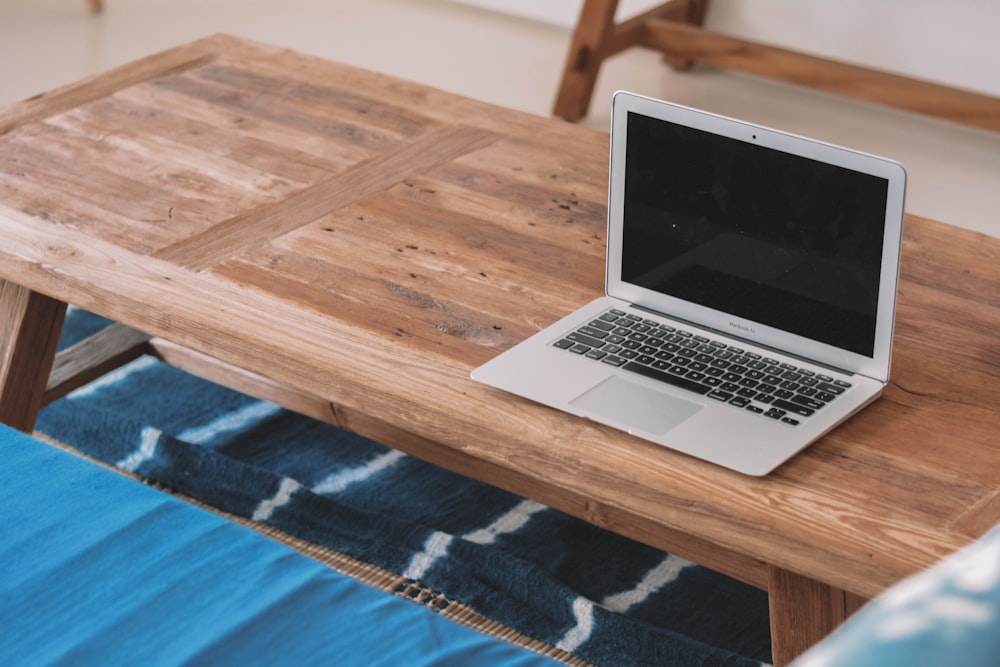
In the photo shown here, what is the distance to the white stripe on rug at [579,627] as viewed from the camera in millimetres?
1625

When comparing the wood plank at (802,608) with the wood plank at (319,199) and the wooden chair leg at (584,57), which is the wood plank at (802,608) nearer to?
the wood plank at (319,199)

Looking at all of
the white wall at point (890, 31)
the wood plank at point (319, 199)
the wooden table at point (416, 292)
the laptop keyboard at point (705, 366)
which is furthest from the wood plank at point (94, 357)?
the white wall at point (890, 31)

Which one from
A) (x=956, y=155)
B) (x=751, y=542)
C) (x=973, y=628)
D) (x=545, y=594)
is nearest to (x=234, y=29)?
(x=956, y=155)

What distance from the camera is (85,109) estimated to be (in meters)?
1.85

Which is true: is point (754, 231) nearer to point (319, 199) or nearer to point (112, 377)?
point (319, 199)

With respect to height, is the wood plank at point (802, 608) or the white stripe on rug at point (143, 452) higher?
the wood plank at point (802, 608)

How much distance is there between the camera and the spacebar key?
48.2 inches

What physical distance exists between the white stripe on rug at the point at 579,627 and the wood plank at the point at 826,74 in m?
1.92

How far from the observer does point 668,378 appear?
4.06 feet

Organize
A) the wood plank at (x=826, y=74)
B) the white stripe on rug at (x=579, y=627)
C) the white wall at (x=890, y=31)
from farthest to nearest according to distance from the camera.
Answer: the white wall at (x=890, y=31) → the wood plank at (x=826, y=74) → the white stripe on rug at (x=579, y=627)

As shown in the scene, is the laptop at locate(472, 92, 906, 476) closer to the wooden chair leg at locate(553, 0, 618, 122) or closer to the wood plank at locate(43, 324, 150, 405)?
the wood plank at locate(43, 324, 150, 405)

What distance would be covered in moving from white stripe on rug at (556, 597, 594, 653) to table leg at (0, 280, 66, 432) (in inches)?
28.7

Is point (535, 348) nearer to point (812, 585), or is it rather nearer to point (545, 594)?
point (812, 585)

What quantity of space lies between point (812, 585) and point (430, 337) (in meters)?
0.42
